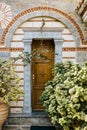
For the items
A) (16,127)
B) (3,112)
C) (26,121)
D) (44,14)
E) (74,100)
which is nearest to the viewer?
(74,100)

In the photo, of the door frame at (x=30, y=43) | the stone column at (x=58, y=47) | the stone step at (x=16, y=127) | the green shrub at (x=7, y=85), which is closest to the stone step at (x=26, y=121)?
the stone step at (x=16, y=127)

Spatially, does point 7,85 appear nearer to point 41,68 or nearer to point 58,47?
point 41,68

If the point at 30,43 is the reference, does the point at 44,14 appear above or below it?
above

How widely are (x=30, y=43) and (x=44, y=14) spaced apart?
0.87 meters

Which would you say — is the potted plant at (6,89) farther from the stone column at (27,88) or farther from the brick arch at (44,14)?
the brick arch at (44,14)

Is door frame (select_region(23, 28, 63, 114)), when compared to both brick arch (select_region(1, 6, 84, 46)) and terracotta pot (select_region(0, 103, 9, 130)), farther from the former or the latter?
terracotta pot (select_region(0, 103, 9, 130))

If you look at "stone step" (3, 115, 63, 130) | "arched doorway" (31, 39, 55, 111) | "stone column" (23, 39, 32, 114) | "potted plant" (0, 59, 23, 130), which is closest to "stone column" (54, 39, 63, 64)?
"arched doorway" (31, 39, 55, 111)

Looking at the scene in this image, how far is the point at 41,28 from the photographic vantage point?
819cm

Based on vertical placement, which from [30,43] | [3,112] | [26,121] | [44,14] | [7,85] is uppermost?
[44,14]

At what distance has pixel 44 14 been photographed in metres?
8.18

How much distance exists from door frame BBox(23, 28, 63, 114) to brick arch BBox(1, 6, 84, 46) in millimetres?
291

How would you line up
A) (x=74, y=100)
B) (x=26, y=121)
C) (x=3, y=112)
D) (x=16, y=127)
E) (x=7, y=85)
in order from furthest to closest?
(x=26, y=121), (x=16, y=127), (x=7, y=85), (x=3, y=112), (x=74, y=100)

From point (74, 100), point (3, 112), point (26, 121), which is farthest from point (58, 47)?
point (74, 100)

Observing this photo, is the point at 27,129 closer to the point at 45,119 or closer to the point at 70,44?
the point at 45,119
